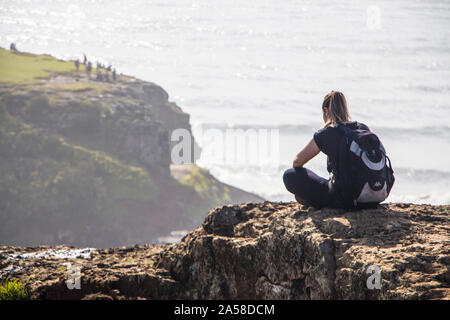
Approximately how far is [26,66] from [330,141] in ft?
396

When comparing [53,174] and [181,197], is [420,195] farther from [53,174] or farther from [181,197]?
[53,174]

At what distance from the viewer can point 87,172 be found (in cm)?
9012

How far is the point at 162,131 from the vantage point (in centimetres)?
10194

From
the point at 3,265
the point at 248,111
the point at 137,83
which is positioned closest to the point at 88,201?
the point at 137,83

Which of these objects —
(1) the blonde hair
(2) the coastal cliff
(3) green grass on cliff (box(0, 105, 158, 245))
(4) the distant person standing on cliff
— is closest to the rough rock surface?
(4) the distant person standing on cliff

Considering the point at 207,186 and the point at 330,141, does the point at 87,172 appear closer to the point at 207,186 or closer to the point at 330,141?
the point at 207,186

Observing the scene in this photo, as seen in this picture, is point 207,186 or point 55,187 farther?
point 207,186

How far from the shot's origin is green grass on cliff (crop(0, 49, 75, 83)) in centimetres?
10869

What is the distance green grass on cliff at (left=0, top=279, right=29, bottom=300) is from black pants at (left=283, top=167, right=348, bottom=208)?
468 cm

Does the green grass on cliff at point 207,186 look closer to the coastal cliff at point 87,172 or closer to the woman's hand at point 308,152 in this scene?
the coastal cliff at point 87,172

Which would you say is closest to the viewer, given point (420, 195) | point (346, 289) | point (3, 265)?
point (346, 289)

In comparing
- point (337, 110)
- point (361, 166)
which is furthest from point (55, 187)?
point (361, 166)

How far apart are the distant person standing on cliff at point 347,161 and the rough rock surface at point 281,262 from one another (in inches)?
13.6

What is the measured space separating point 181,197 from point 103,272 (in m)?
89.5
